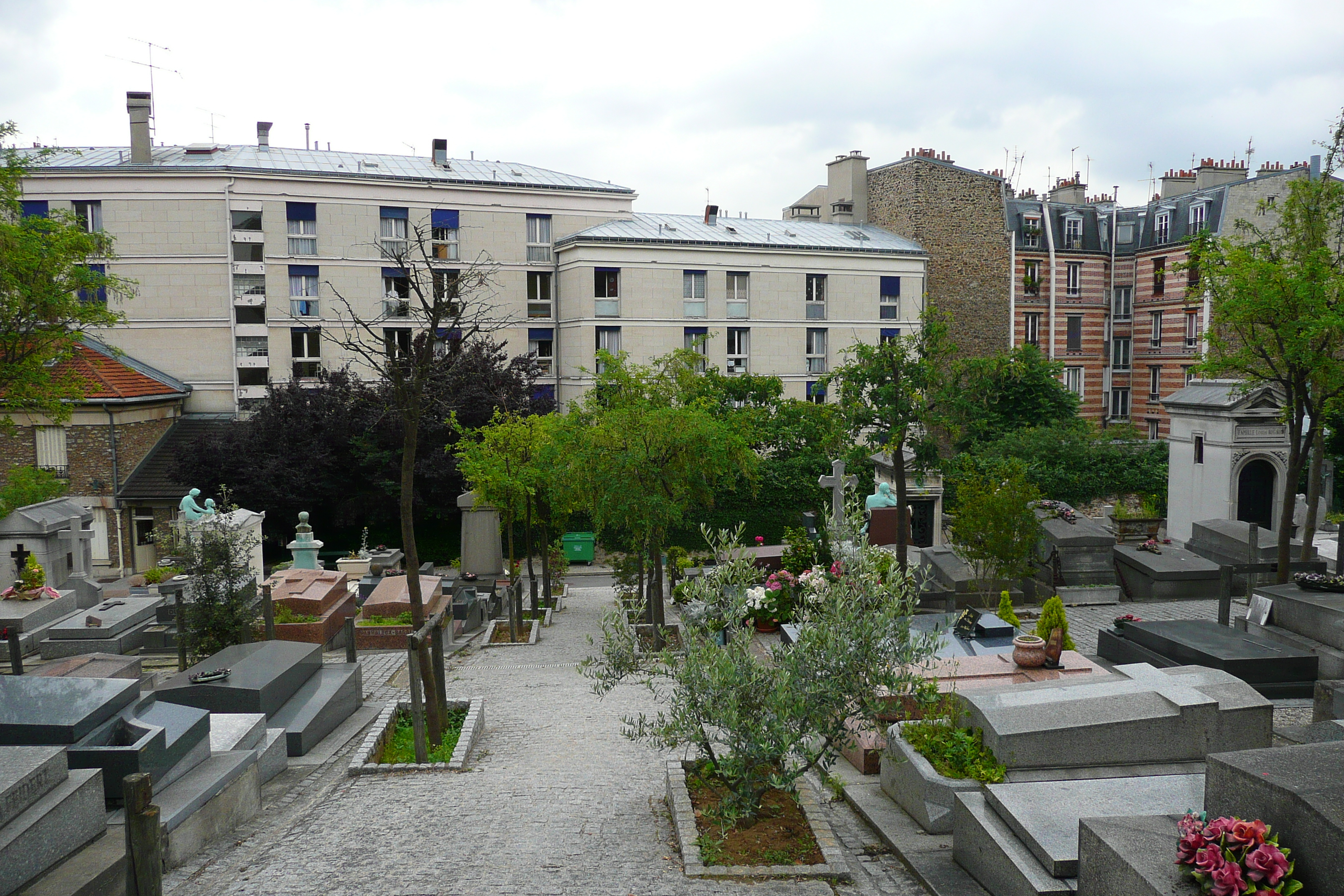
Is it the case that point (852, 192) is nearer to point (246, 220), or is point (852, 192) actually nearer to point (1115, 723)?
point (246, 220)

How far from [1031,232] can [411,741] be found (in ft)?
138

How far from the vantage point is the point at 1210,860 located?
4695 mm

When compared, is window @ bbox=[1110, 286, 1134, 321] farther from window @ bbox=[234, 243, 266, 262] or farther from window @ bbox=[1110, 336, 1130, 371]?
window @ bbox=[234, 243, 266, 262]

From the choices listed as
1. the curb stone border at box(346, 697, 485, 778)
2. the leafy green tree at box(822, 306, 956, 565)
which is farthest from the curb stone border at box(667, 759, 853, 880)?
the leafy green tree at box(822, 306, 956, 565)

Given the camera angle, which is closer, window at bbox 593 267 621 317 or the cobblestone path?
the cobblestone path

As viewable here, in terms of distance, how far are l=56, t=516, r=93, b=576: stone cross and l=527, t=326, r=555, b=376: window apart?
2007 cm

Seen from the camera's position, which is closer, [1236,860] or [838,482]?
[1236,860]

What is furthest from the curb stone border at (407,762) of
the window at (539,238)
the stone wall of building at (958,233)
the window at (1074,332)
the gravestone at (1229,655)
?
the window at (1074,332)

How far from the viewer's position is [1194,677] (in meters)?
8.18

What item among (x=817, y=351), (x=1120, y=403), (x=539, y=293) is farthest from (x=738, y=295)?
(x=1120, y=403)

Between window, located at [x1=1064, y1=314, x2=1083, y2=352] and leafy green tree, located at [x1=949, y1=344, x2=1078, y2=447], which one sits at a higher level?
window, located at [x1=1064, y1=314, x2=1083, y2=352]

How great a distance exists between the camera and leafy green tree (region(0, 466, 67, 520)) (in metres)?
22.9

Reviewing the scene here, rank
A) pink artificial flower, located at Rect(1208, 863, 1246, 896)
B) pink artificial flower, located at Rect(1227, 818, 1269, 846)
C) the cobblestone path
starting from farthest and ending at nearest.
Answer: the cobblestone path, pink artificial flower, located at Rect(1227, 818, 1269, 846), pink artificial flower, located at Rect(1208, 863, 1246, 896)

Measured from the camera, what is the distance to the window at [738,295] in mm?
38125
